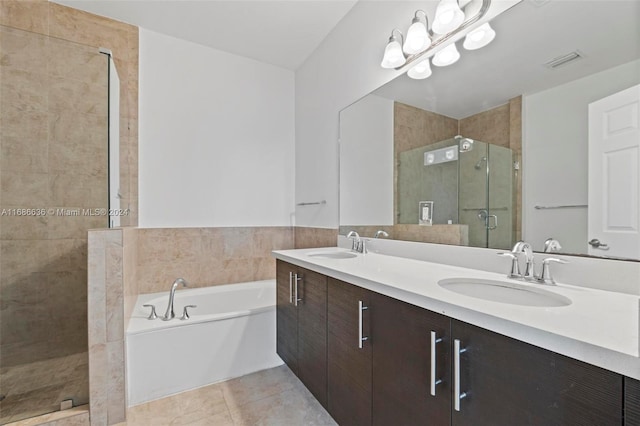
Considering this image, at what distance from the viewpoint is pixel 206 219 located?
262 cm

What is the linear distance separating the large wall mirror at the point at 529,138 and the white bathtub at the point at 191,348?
1.23 meters

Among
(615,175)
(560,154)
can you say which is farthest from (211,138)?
(615,175)

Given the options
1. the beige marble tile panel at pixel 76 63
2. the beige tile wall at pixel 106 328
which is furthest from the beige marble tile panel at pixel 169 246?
the beige marble tile panel at pixel 76 63

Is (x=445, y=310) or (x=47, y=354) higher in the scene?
(x=445, y=310)

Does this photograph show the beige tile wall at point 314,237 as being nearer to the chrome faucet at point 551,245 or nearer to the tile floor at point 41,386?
the chrome faucet at point 551,245

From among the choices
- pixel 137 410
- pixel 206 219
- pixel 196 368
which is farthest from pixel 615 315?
pixel 206 219

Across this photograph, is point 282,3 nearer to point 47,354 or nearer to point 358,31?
point 358,31

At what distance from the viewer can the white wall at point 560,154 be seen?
0.94 m

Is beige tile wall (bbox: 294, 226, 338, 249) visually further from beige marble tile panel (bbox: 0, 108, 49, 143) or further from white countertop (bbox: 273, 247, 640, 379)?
beige marble tile panel (bbox: 0, 108, 49, 143)

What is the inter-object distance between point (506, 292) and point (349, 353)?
2.08 ft

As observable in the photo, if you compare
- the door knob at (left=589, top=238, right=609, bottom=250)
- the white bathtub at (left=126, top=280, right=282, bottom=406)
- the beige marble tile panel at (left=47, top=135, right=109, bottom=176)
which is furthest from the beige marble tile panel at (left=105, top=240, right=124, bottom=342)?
the door knob at (left=589, top=238, right=609, bottom=250)

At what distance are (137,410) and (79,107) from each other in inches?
79.0

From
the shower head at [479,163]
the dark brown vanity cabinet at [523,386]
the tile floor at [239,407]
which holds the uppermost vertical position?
the shower head at [479,163]

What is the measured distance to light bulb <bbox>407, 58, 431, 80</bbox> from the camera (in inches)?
61.9
